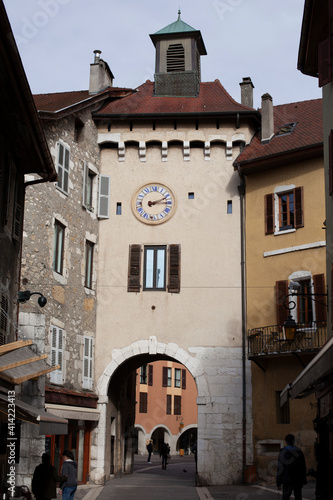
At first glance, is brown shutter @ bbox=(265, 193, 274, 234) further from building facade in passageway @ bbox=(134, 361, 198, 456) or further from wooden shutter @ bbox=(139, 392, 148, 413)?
wooden shutter @ bbox=(139, 392, 148, 413)

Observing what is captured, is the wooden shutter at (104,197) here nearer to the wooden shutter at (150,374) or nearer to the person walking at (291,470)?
the person walking at (291,470)

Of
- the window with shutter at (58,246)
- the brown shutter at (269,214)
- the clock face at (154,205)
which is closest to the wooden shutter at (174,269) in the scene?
the clock face at (154,205)

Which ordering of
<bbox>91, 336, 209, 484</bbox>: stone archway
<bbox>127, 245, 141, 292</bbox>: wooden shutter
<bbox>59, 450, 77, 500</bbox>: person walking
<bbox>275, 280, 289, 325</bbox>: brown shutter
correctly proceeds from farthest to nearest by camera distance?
<bbox>127, 245, 141, 292</bbox>: wooden shutter < <bbox>91, 336, 209, 484</bbox>: stone archway < <bbox>275, 280, 289, 325</bbox>: brown shutter < <bbox>59, 450, 77, 500</bbox>: person walking

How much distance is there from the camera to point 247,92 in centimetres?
2811

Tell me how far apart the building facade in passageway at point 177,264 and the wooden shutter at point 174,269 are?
1.4 inches

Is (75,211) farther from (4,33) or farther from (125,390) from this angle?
(4,33)

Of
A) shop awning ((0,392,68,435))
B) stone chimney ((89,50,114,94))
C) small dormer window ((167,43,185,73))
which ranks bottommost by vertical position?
shop awning ((0,392,68,435))

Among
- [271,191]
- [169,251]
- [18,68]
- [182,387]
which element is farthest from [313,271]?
[182,387]

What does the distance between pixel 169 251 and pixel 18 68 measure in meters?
14.6

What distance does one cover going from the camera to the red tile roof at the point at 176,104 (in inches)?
1073

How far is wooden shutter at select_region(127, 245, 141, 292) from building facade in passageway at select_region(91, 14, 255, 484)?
0.03 meters

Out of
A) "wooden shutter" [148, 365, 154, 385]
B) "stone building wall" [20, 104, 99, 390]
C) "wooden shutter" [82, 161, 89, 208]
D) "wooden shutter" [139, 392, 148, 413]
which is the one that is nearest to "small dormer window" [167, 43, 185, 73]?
"stone building wall" [20, 104, 99, 390]

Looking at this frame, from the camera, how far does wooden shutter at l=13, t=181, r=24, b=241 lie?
16219 millimetres

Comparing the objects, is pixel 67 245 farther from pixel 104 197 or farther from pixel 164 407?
pixel 164 407
